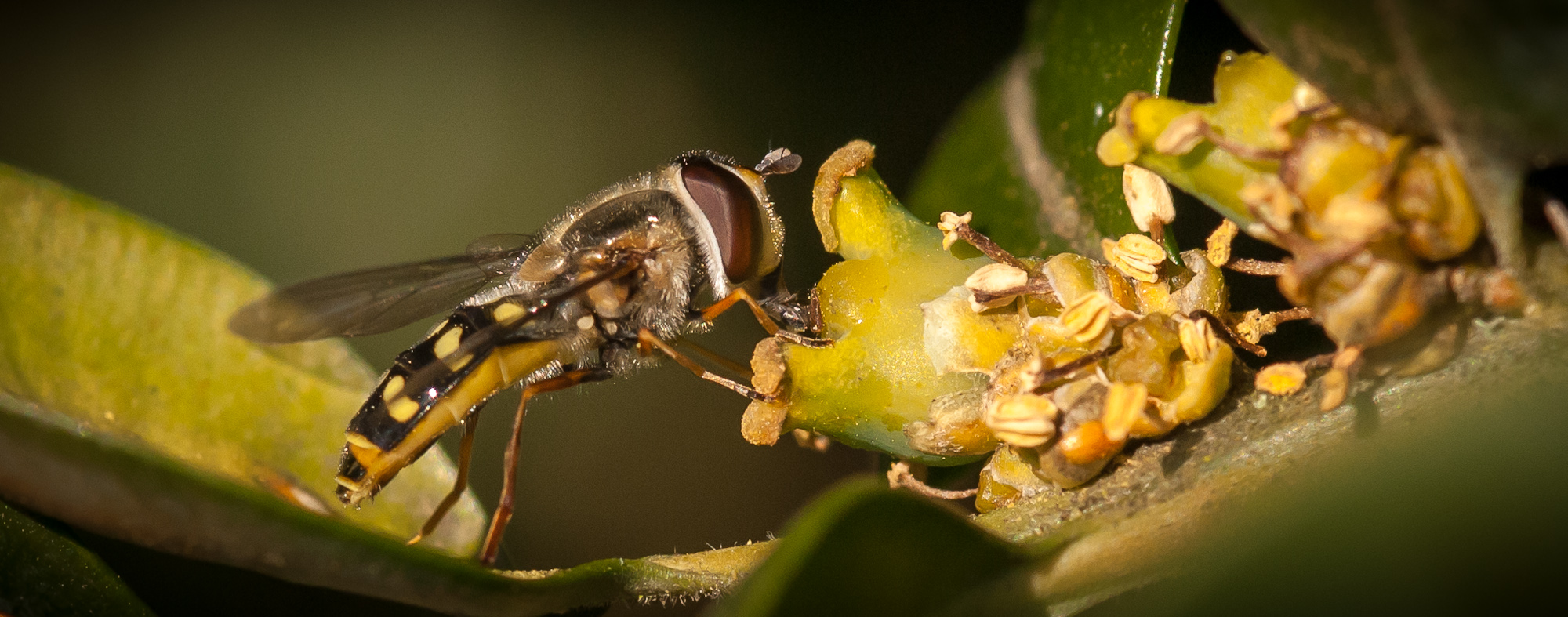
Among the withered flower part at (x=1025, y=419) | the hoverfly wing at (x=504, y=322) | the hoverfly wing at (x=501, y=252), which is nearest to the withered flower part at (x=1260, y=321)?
the withered flower part at (x=1025, y=419)

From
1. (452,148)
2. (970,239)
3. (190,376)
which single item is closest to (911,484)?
→ (970,239)

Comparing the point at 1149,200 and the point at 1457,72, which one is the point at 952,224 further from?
the point at 1457,72

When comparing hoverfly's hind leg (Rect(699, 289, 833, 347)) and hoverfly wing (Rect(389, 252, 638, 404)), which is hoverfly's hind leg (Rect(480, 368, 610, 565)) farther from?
hoverfly's hind leg (Rect(699, 289, 833, 347))

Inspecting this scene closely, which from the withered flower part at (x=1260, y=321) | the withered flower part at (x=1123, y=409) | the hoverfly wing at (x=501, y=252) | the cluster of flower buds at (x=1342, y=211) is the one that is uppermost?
the cluster of flower buds at (x=1342, y=211)

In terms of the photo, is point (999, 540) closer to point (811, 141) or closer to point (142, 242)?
point (142, 242)

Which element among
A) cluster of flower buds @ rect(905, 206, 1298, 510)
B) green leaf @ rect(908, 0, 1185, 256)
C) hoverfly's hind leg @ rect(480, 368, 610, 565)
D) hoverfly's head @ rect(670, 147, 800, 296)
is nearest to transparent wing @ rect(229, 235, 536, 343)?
hoverfly's hind leg @ rect(480, 368, 610, 565)

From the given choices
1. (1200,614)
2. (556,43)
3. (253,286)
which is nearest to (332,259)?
(556,43)

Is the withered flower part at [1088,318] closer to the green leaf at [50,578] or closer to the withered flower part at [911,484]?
the withered flower part at [911,484]
